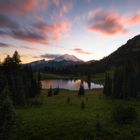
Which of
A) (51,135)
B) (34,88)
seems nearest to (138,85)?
(34,88)

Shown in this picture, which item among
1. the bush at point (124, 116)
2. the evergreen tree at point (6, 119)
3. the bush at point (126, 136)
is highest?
the evergreen tree at point (6, 119)

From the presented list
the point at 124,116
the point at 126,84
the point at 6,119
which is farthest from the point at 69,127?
the point at 126,84

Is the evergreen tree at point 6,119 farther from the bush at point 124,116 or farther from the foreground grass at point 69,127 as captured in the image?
the bush at point 124,116

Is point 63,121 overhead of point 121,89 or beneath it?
beneath

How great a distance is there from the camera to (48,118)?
4681cm

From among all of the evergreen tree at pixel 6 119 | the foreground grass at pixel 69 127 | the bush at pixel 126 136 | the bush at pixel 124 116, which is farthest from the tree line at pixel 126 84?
the evergreen tree at pixel 6 119

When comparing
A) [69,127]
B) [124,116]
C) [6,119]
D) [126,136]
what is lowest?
[126,136]

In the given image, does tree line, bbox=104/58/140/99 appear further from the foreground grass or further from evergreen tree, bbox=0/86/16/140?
evergreen tree, bbox=0/86/16/140

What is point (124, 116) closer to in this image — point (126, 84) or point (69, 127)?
point (69, 127)

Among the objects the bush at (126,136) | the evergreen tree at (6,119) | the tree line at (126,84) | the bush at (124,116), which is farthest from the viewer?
the tree line at (126,84)

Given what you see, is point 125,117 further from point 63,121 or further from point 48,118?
point 48,118

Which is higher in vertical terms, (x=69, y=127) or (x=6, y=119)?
(x=6, y=119)

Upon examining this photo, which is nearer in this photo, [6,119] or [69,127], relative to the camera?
[6,119]

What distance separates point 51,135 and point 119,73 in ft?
184
